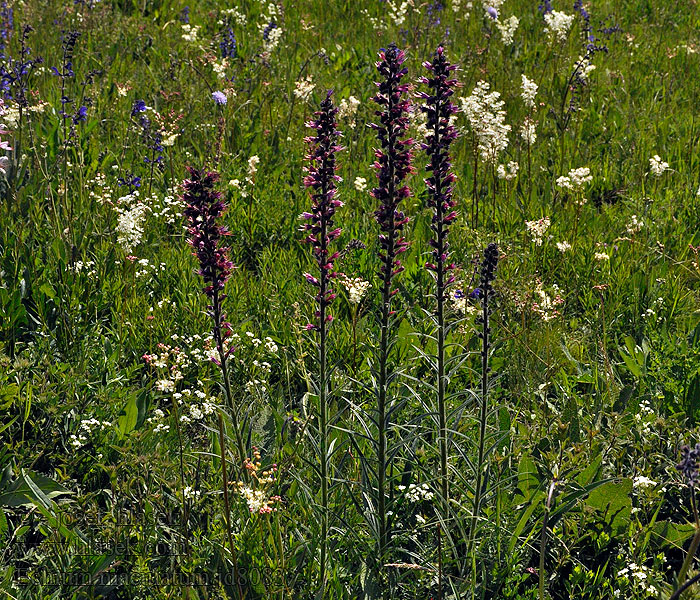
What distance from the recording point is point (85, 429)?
3.08m

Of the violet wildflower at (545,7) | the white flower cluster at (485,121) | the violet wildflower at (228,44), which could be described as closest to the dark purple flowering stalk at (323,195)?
the white flower cluster at (485,121)

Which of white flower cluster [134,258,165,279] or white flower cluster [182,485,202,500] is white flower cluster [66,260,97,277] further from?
white flower cluster [182,485,202,500]

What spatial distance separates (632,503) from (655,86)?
17.1ft

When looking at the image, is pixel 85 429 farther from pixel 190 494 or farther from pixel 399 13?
pixel 399 13

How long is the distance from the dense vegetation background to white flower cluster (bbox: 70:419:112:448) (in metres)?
0.02

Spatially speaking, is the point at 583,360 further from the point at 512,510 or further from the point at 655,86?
the point at 655,86

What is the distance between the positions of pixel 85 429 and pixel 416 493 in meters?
1.38

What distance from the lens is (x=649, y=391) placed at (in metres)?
3.44

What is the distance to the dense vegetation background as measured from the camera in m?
2.56

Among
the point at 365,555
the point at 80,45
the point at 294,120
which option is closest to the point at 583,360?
the point at 365,555

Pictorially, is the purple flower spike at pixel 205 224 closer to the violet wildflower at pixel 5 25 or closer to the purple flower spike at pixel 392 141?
the purple flower spike at pixel 392 141

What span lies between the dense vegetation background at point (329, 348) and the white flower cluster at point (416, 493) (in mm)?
24

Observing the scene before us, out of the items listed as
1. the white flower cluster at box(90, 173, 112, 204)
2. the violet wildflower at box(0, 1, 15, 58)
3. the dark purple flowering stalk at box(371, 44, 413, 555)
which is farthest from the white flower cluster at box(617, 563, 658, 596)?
the violet wildflower at box(0, 1, 15, 58)

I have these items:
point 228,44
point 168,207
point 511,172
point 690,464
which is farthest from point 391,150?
point 228,44
